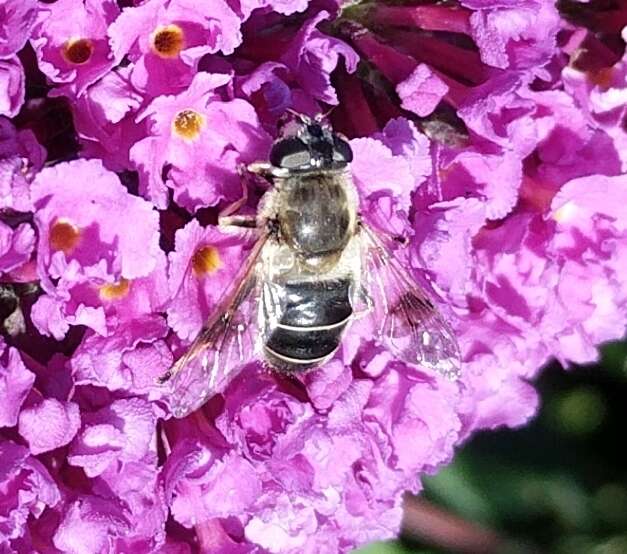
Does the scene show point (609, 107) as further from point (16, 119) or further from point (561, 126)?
point (16, 119)

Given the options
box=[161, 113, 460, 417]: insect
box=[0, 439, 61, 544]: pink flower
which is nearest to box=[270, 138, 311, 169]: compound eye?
box=[161, 113, 460, 417]: insect

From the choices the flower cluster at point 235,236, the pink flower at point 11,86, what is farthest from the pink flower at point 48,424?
the pink flower at point 11,86

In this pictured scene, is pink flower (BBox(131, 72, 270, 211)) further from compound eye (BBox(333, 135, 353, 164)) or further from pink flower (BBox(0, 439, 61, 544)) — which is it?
pink flower (BBox(0, 439, 61, 544))

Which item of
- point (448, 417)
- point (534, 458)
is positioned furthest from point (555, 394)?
point (448, 417)

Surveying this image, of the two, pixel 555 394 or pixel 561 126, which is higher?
pixel 561 126

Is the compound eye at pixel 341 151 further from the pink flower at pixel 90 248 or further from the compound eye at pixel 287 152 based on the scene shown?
the pink flower at pixel 90 248
